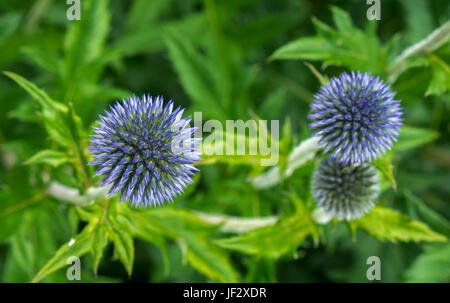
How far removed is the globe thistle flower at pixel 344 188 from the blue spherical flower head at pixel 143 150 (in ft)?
2.76

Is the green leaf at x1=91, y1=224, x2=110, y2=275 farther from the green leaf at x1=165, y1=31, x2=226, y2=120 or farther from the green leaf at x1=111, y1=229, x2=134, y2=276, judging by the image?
the green leaf at x1=165, y1=31, x2=226, y2=120

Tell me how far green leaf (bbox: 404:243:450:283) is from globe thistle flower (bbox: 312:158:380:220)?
0.76 m

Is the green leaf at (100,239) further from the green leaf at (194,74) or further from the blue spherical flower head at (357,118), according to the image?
the green leaf at (194,74)

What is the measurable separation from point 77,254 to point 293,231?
1194 mm

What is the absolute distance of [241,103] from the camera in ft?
11.5

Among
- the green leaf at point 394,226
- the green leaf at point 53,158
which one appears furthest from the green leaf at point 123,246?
the green leaf at point 394,226

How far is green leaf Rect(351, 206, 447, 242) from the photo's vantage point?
2146 mm

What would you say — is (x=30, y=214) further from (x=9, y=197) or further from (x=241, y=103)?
(x=241, y=103)

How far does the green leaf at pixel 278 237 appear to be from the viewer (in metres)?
2.11

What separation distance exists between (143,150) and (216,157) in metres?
0.45

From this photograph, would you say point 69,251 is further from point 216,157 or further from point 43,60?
point 43,60

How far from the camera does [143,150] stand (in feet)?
5.61

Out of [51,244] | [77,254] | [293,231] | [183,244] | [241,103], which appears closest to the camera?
[77,254]

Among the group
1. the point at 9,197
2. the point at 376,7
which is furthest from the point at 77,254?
the point at 376,7
